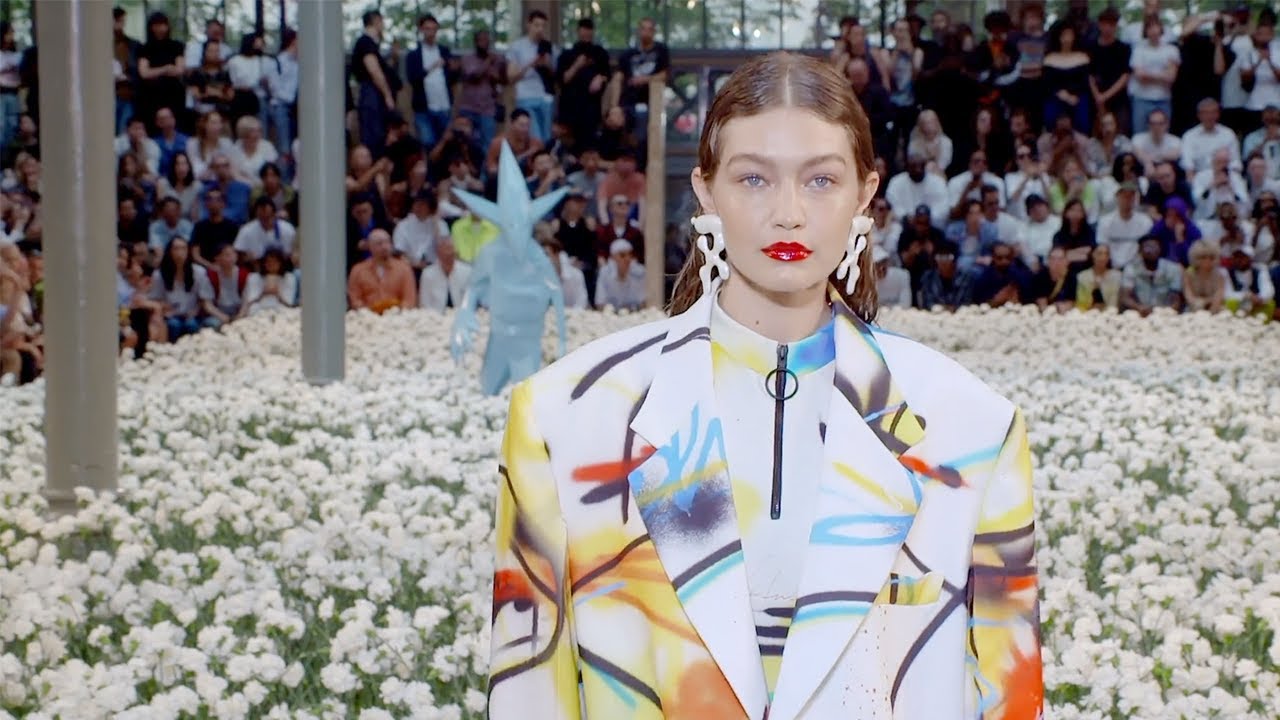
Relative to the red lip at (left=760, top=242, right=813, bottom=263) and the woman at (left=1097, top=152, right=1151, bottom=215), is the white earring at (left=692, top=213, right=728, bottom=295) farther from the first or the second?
the woman at (left=1097, top=152, right=1151, bottom=215)

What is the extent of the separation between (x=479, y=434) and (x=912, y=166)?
9.67 meters

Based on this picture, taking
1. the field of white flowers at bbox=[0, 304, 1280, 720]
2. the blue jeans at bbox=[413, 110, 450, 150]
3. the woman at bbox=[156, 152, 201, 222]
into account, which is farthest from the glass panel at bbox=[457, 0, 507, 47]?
the field of white flowers at bbox=[0, 304, 1280, 720]

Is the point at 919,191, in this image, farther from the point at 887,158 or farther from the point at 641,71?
the point at 641,71

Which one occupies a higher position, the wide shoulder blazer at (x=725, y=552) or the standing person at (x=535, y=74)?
the standing person at (x=535, y=74)

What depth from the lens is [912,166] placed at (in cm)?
1828

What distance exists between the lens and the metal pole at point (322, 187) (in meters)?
12.6

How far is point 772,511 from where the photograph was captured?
2506 mm

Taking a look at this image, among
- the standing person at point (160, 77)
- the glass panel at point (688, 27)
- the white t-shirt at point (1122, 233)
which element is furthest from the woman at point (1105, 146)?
the standing person at point (160, 77)

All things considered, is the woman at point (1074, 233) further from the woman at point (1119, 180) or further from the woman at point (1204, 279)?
the woman at point (1204, 279)

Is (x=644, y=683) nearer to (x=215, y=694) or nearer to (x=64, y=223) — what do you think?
(x=215, y=694)

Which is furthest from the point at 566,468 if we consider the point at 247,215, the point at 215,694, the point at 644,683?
the point at 247,215

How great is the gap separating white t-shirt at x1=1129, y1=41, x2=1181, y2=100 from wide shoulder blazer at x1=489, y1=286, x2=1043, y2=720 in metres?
16.9

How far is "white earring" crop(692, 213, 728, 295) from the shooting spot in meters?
2.59

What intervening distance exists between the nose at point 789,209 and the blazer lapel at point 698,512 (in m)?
0.22
